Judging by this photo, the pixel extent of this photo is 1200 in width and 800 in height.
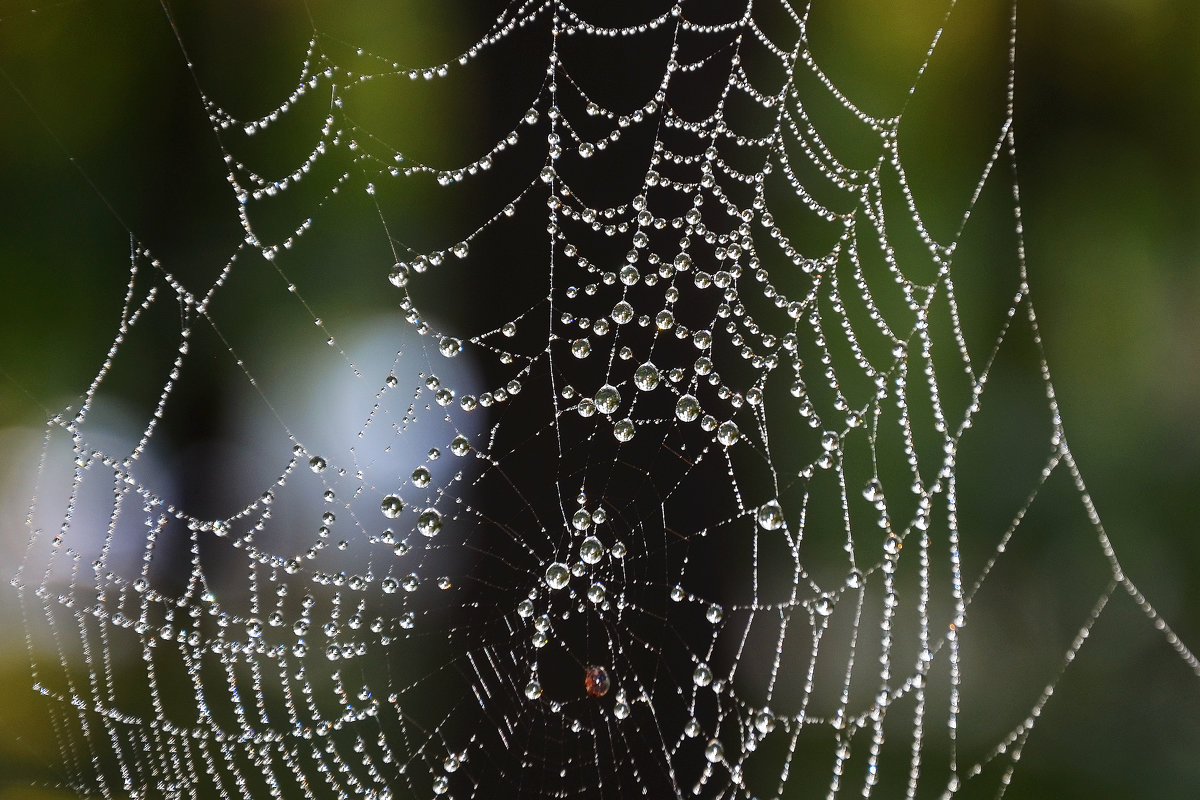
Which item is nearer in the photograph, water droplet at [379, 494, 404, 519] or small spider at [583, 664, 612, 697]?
water droplet at [379, 494, 404, 519]

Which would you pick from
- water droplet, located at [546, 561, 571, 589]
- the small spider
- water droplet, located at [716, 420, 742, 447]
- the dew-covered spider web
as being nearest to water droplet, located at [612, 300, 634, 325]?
the dew-covered spider web

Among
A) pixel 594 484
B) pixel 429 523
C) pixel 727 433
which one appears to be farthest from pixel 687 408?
pixel 429 523

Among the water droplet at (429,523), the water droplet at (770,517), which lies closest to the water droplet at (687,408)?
the water droplet at (770,517)

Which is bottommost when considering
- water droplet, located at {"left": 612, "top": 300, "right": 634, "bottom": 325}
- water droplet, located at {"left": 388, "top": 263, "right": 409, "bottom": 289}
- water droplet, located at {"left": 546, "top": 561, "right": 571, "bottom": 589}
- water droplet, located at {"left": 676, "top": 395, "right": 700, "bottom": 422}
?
water droplet, located at {"left": 546, "top": 561, "right": 571, "bottom": 589}

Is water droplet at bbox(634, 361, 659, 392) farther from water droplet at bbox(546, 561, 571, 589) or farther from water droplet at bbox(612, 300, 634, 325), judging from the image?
water droplet at bbox(546, 561, 571, 589)

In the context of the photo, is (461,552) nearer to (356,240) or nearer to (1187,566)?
(356,240)

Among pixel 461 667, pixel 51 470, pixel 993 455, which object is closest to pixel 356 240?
pixel 51 470

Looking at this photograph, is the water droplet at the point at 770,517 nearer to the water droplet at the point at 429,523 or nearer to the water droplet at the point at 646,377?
the water droplet at the point at 646,377
